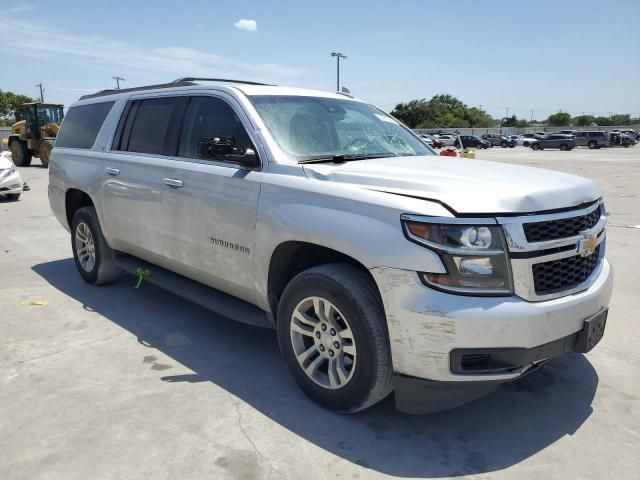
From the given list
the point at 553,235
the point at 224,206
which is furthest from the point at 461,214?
the point at 224,206

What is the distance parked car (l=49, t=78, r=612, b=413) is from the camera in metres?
2.54

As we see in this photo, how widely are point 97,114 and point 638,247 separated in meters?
6.99

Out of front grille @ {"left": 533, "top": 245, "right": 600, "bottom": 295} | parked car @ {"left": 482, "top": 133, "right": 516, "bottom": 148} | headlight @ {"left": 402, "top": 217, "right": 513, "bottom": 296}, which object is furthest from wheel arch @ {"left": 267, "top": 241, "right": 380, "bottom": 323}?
parked car @ {"left": 482, "top": 133, "right": 516, "bottom": 148}

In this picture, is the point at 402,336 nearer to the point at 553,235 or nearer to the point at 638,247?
the point at 553,235

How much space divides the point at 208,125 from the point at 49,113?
2230cm

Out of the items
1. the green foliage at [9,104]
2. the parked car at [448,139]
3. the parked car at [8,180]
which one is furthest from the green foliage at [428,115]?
the parked car at [8,180]

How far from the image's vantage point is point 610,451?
9.02 ft

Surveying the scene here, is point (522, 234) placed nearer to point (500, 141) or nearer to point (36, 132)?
point (36, 132)

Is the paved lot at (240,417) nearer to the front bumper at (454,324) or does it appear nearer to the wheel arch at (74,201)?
the front bumper at (454,324)

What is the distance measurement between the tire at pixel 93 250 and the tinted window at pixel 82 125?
2.44 feet

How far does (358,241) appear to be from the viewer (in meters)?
2.76

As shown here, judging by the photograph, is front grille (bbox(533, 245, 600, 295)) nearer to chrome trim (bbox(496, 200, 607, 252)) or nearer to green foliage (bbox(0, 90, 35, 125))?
chrome trim (bbox(496, 200, 607, 252))

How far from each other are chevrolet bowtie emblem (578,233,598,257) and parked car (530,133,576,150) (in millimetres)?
49966

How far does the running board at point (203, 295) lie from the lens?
365cm
